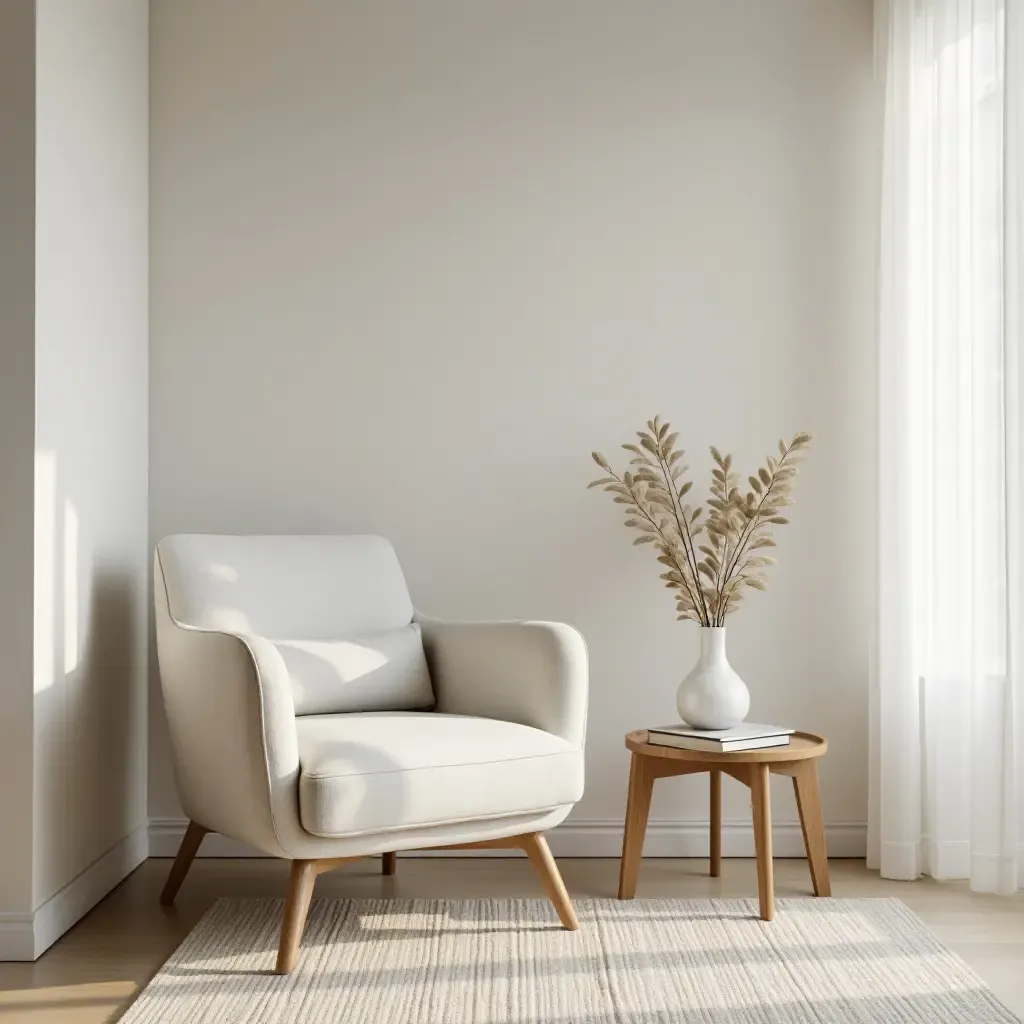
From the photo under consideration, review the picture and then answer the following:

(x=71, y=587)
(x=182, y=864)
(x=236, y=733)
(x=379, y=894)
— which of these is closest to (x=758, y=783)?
(x=379, y=894)

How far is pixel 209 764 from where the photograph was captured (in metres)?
2.45

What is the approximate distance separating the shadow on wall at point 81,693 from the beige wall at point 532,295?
41 centimetres

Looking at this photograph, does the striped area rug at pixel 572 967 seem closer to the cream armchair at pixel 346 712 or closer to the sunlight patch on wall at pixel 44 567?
the cream armchair at pixel 346 712

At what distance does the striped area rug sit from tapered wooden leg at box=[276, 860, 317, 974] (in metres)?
0.03

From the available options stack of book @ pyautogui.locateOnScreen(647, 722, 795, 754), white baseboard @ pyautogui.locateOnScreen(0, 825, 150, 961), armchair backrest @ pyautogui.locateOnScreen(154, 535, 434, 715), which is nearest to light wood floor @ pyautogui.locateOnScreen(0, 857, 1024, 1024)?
white baseboard @ pyautogui.locateOnScreen(0, 825, 150, 961)

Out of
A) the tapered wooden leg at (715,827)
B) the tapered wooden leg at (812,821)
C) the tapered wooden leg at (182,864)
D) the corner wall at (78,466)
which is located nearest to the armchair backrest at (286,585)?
the corner wall at (78,466)

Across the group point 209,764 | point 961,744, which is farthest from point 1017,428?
point 209,764

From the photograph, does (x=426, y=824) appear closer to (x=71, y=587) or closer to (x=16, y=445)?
(x=71, y=587)

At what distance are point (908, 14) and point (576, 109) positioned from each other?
908 mm

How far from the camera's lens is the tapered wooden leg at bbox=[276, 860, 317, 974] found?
7.35 ft

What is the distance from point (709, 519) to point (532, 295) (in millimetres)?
819

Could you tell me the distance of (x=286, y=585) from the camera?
2857mm

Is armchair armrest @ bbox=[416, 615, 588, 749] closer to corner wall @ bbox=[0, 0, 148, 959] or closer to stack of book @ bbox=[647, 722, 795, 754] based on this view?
stack of book @ bbox=[647, 722, 795, 754]

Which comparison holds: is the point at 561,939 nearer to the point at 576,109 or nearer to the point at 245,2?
the point at 576,109
